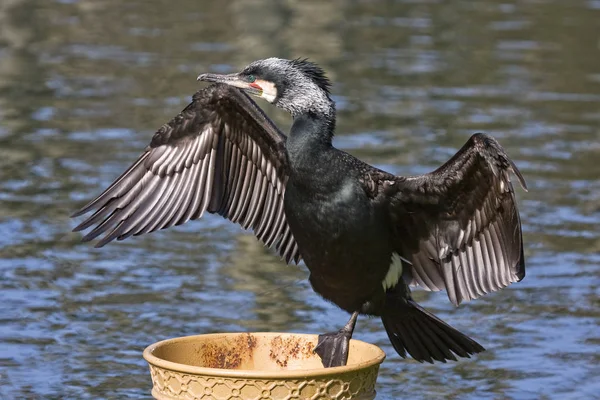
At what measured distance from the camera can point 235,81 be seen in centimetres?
533

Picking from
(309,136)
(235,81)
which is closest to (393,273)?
(309,136)

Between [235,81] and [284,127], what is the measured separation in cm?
573

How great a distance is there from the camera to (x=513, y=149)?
423 inches

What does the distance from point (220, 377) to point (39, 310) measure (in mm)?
2954

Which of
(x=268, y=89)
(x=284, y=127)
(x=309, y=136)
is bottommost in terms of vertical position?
(x=309, y=136)

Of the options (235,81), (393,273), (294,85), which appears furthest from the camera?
(393,273)

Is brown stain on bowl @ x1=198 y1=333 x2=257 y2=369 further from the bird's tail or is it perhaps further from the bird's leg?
the bird's tail

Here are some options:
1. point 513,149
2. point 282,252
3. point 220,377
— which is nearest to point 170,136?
point 282,252

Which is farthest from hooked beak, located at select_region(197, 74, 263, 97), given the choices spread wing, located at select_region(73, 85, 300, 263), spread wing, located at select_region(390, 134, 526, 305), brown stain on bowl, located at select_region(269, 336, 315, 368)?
brown stain on bowl, located at select_region(269, 336, 315, 368)

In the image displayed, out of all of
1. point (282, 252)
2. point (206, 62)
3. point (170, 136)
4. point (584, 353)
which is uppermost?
point (206, 62)

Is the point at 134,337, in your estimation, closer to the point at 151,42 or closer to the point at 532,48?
the point at 151,42

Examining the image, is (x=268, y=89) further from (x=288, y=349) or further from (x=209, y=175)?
(x=288, y=349)

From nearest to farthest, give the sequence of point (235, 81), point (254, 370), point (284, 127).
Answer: point (254, 370) < point (235, 81) < point (284, 127)

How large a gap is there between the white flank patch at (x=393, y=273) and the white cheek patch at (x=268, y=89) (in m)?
0.92
